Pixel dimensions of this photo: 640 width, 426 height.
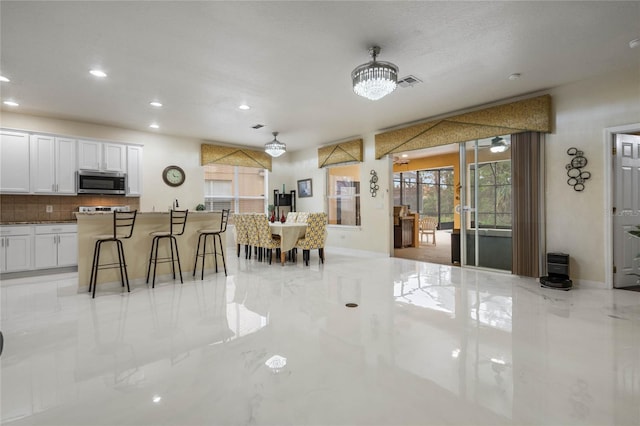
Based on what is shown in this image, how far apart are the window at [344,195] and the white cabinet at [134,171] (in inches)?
172

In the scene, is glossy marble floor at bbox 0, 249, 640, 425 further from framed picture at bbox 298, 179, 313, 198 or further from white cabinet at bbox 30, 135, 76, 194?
framed picture at bbox 298, 179, 313, 198

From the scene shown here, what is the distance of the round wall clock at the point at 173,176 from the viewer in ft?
23.1

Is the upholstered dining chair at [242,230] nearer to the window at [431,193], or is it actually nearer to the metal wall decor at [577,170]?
the metal wall decor at [577,170]

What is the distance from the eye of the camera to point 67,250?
5520 mm

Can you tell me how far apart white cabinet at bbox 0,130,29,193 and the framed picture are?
5733 mm

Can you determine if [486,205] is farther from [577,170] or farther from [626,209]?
[626,209]

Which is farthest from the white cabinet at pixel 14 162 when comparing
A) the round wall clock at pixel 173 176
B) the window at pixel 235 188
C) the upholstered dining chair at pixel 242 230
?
the upholstered dining chair at pixel 242 230

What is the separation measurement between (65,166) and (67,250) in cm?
151

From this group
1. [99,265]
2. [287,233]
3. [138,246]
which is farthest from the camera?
[287,233]

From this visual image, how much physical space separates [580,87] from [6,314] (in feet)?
24.6

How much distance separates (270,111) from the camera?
5488 millimetres

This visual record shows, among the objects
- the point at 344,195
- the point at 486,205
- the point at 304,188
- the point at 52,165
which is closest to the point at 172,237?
the point at 52,165

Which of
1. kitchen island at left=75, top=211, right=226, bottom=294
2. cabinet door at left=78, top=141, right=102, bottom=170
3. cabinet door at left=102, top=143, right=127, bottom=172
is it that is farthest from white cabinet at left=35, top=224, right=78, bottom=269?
kitchen island at left=75, top=211, right=226, bottom=294

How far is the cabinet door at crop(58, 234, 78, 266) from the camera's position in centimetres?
545
